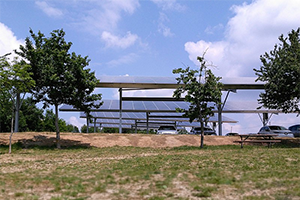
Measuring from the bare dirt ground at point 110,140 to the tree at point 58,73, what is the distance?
2.02 m

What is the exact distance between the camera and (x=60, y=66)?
2155 centimetres

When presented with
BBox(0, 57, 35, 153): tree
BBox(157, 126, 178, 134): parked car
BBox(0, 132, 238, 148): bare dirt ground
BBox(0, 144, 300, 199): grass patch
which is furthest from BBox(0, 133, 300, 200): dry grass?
BBox(157, 126, 178, 134): parked car

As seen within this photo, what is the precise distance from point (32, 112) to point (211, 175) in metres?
50.1

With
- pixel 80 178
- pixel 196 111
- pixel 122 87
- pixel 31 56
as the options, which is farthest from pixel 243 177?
pixel 122 87

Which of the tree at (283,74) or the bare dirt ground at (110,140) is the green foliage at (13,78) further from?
the tree at (283,74)

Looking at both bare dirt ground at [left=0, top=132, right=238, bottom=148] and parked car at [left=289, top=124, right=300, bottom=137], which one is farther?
parked car at [left=289, top=124, right=300, bottom=137]

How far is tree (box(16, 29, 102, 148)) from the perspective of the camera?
21.0 metres

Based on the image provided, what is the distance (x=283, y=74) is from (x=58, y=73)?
55.4ft

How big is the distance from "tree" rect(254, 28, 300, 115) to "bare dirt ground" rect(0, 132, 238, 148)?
16.4 ft

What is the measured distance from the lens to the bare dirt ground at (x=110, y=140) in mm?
22797

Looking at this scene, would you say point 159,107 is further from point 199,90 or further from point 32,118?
point 32,118

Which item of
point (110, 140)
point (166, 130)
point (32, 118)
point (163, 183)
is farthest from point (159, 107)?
point (163, 183)

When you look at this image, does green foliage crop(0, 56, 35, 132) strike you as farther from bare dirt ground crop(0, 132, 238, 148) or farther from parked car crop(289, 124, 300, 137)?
parked car crop(289, 124, 300, 137)

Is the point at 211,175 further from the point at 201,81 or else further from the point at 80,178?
the point at 201,81
